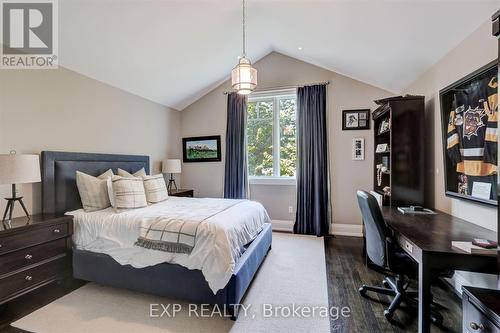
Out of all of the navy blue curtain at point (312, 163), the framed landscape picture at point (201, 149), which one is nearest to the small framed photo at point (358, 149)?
the navy blue curtain at point (312, 163)

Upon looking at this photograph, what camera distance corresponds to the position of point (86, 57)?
9.91 ft

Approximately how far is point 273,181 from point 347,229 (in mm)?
1610

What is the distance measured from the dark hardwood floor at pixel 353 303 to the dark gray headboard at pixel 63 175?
0.89 metres

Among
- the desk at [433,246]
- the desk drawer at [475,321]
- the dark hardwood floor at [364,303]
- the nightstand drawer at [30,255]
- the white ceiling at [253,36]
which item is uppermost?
the white ceiling at [253,36]

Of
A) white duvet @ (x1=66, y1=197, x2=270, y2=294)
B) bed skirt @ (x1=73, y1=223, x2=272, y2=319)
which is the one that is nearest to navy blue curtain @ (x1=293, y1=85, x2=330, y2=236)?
white duvet @ (x1=66, y1=197, x2=270, y2=294)

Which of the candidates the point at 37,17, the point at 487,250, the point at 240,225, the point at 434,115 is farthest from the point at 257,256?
the point at 37,17

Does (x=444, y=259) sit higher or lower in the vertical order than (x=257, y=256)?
higher

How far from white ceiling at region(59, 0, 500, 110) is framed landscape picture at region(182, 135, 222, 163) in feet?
3.87

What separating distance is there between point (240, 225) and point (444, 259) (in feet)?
5.35

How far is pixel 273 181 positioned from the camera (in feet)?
15.6

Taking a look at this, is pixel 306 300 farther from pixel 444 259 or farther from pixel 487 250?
pixel 487 250

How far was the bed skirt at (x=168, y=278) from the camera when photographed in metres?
2.04

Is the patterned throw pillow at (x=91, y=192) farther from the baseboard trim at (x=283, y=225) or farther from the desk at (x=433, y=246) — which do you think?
the desk at (x=433, y=246)

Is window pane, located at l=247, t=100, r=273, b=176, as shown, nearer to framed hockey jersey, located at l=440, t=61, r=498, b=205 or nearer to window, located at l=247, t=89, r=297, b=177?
window, located at l=247, t=89, r=297, b=177
